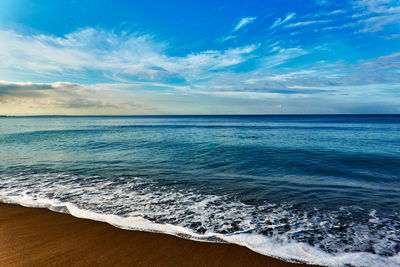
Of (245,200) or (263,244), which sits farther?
(245,200)

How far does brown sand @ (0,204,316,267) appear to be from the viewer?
151 inches

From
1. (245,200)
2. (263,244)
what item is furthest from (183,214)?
(263,244)

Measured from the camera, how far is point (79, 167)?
11953 millimetres

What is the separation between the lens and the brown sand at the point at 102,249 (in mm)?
3840

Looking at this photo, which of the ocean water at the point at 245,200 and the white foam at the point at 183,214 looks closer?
the white foam at the point at 183,214

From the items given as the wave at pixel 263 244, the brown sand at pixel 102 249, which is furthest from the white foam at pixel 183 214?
the brown sand at pixel 102 249

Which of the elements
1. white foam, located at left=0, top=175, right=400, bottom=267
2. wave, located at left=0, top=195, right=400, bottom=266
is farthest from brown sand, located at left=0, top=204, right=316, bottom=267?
white foam, located at left=0, top=175, right=400, bottom=267

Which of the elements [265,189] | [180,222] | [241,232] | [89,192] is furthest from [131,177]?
[241,232]

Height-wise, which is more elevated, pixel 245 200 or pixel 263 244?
pixel 263 244

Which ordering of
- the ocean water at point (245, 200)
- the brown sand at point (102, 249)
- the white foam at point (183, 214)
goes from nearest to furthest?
the brown sand at point (102, 249)
the white foam at point (183, 214)
the ocean water at point (245, 200)

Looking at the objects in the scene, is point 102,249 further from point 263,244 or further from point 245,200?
point 245,200

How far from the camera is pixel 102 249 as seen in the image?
420 centimetres

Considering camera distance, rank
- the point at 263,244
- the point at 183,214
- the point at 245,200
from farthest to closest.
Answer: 1. the point at 245,200
2. the point at 183,214
3. the point at 263,244

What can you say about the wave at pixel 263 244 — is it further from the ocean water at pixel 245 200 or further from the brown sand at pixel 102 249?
the brown sand at pixel 102 249
